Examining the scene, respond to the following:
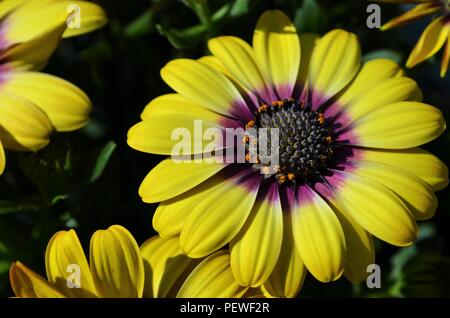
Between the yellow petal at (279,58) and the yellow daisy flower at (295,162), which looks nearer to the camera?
the yellow daisy flower at (295,162)

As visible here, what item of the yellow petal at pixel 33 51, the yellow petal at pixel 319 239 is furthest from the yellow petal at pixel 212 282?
the yellow petal at pixel 33 51

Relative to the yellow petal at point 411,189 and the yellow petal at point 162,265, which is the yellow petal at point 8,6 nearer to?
the yellow petal at point 162,265

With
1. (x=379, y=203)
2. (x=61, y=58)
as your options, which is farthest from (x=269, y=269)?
(x=61, y=58)

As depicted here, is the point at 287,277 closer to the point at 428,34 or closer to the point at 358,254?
the point at 358,254

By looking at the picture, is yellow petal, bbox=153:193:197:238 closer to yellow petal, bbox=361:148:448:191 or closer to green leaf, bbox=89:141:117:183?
green leaf, bbox=89:141:117:183

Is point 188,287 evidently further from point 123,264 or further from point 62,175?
point 62,175

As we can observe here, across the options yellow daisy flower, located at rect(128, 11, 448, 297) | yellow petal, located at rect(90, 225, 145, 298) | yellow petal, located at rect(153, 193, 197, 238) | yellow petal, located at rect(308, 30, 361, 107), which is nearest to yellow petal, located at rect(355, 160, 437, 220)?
yellow daisy flower, located at rect(128, 11, 448, 297)
